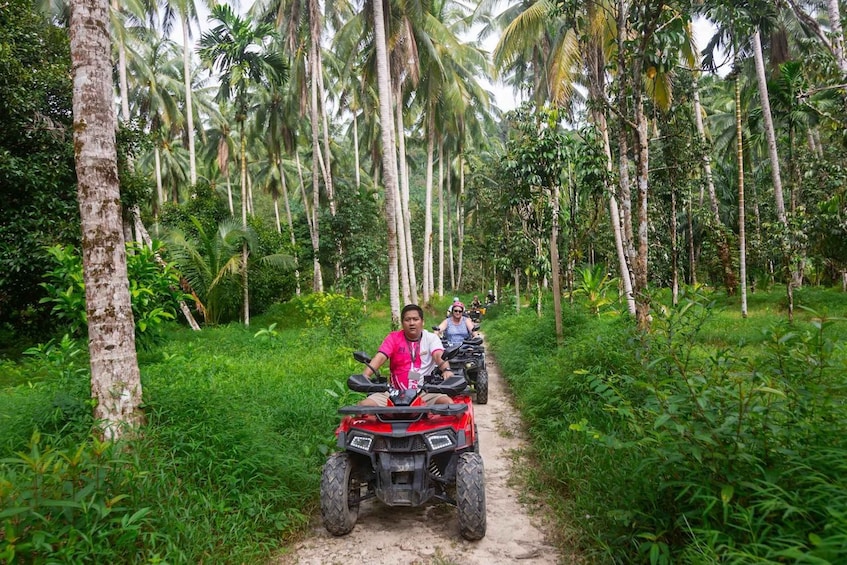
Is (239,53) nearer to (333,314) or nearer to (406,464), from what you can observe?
(333,314)

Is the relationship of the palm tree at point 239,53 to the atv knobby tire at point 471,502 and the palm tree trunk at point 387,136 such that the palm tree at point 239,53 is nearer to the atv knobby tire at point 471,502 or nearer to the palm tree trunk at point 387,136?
the palm tree trunk at point 387,136

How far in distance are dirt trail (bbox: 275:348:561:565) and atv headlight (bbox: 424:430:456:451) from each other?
656mm

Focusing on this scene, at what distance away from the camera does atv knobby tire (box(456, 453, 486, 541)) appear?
3.17 meters

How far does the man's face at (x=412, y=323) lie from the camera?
418 centimetres

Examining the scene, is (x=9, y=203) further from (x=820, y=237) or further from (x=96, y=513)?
(x=820, y=237)

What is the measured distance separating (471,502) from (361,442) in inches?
33.2

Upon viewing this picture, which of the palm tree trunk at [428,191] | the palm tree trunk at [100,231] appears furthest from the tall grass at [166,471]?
the palm tree trunk at [428,191]

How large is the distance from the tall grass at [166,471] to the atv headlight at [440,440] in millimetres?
1172

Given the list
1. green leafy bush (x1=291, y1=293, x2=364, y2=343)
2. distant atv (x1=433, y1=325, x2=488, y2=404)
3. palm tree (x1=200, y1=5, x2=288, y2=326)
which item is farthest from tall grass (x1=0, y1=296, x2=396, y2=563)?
palm tree (x1=200, y1=5, x2=288, y2=326)

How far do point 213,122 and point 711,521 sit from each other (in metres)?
33.6

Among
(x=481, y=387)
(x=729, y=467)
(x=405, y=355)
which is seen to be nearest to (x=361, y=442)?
(x=405, y=355)

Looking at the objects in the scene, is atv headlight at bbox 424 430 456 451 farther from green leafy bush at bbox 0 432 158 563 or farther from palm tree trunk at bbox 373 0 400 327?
palm tree trunk at bbox 373 0 400 327

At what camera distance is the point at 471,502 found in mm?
3164

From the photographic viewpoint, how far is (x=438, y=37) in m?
14.5
